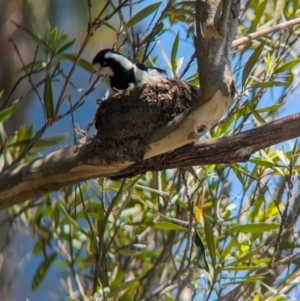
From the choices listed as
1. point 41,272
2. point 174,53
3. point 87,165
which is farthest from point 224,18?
point 41,272

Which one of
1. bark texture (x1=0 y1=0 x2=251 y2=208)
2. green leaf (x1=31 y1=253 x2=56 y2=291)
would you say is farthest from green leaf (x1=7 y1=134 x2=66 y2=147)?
green leaf (x1=31 y1=253 x2=56 y2=291)

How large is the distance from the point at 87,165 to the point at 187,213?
3.15ft

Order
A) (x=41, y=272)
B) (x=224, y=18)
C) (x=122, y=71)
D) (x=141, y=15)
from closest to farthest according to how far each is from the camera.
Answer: (x=224, y=18) → (x=141, y=15) → (x=122, y=71) → (x=41, y=272)

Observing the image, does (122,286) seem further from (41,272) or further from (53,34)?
(53,34)

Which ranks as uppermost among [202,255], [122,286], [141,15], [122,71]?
[141,15]

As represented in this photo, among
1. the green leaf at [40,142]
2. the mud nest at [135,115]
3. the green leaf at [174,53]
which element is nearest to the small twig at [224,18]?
the mud nest at [135,115]

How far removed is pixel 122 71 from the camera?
2.47 meters

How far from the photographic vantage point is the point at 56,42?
8.05 feet

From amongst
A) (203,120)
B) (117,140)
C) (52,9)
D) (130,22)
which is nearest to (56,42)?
(130,22)

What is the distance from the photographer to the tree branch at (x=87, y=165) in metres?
1.84

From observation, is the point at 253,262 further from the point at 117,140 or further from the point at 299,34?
the point at 299,34

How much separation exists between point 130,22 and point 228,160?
2.47 feet

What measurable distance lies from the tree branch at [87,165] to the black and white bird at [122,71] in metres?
0.48

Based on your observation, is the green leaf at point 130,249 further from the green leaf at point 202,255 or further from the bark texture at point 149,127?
the bark texture at point 149,127
